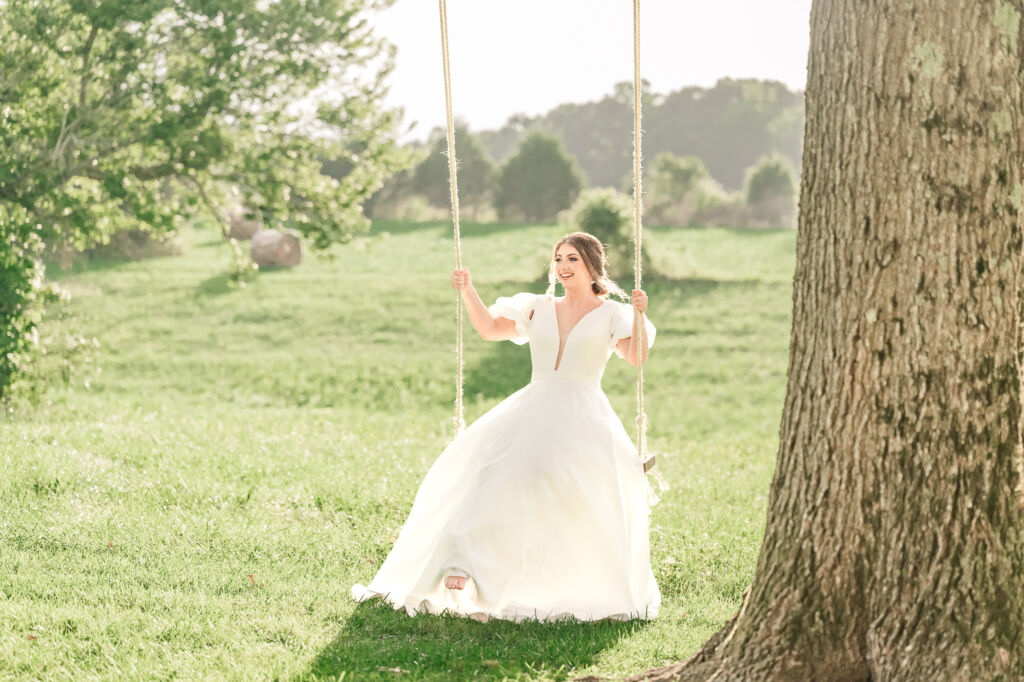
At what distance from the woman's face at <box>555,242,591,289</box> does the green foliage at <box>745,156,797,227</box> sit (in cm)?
2881

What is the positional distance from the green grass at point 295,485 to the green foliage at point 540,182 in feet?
40.3

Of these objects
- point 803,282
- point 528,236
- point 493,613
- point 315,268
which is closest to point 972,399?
point 803,282

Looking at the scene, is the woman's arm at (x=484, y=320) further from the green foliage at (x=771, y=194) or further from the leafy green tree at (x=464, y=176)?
the green foliage at (x=771, y=194)

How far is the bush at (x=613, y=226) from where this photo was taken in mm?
20953

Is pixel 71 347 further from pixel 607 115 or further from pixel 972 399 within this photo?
pixel 607 115

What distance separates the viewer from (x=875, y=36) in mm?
3402

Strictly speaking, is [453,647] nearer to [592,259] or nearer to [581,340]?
[581,340]

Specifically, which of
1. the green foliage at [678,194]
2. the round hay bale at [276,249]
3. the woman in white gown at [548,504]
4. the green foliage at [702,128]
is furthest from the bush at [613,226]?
the green foliage at [702,128]

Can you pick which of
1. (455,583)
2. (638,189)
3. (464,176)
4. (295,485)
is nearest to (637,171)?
(638,189)

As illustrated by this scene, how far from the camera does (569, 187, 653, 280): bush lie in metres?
21.0

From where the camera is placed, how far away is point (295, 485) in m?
7.61

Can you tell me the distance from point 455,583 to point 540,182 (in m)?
28.2

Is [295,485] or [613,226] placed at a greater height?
[613,226]

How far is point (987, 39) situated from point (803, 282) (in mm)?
955
